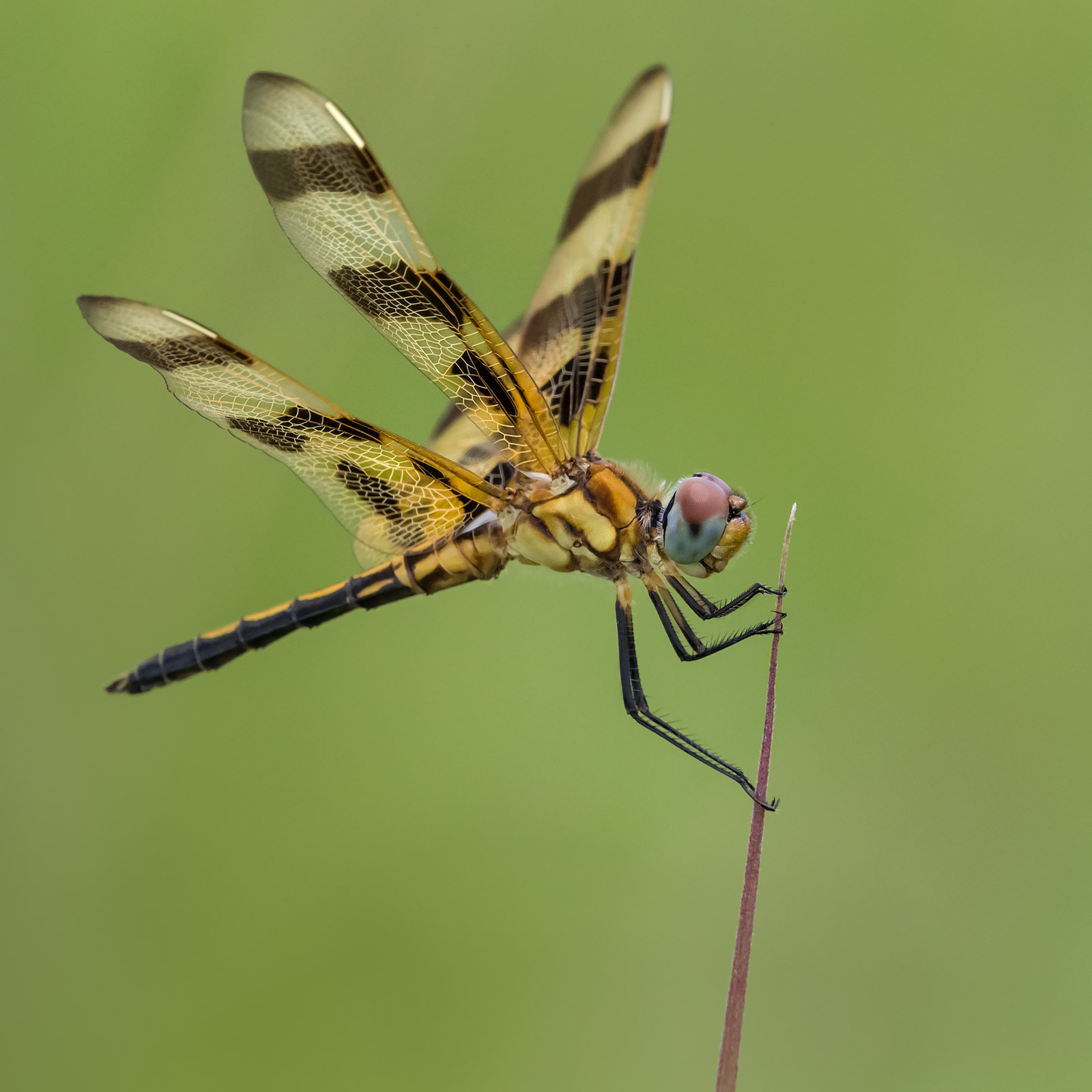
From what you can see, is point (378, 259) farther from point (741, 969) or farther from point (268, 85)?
point (741, 969)

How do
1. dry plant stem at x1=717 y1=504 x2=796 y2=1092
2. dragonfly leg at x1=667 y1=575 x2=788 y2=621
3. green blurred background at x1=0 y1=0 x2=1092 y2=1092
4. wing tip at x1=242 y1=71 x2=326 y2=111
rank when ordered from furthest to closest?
green blurred background at x1=0 y1=0 x2=1092 y2=1092 < dragonfly leg at x1=667 y1=575 x2=788 y2=621 < wing tip at x1=242 y1=71 x2=326 y2=111 < dry plant stem at x1=717 y1=504 x2=796 y2=1092

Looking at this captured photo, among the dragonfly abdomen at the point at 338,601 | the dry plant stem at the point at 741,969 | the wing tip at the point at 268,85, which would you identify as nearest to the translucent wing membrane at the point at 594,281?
the dragonfly abdomen at the point at 338,601

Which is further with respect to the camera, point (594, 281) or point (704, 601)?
point (594, 281)

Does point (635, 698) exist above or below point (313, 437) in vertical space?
below

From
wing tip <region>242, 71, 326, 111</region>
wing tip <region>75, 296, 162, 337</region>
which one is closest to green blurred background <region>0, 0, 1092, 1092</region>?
wing tip <region>75, 296, 162, 337</region>

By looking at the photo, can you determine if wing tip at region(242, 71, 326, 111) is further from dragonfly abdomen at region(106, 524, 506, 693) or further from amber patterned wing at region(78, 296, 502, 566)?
dragonfly abdomen at region(106, 524, 506, 693)

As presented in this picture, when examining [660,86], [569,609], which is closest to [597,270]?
[660,86]

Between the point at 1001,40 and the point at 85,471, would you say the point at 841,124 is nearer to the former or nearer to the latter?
the point at 1001,40
